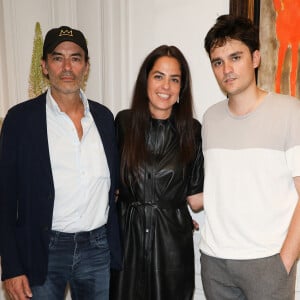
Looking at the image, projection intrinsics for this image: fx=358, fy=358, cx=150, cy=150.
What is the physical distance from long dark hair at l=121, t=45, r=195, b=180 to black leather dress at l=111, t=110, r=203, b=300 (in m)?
0.05

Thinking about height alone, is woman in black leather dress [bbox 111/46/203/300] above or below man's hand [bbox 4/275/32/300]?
above

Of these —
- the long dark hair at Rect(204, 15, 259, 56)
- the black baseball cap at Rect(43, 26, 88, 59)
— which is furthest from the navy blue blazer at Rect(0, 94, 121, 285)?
the long dark hair at Rect(204, 15, 259, 56)

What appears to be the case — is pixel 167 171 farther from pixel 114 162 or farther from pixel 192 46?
pixel 192 46

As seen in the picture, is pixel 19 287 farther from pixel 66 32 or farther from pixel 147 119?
pixel 66 32

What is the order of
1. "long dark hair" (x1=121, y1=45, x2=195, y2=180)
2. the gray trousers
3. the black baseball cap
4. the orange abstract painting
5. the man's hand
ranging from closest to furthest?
the gray trousers
the man's hand
the black baseball cap
"long dark hair" (x1=121, y1=45, x2=195, y2=180)
the orange abstract painting

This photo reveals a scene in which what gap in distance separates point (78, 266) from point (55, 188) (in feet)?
1.49

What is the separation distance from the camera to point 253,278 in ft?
5.65

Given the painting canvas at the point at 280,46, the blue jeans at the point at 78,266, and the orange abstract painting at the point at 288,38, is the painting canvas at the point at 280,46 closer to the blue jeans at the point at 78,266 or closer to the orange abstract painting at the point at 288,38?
the orange abstract painting at the point at 288,38

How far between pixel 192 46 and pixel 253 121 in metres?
1.09

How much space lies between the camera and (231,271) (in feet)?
5.81

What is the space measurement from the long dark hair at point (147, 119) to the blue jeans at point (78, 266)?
0.42m

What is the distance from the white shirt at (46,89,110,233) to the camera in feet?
6.00

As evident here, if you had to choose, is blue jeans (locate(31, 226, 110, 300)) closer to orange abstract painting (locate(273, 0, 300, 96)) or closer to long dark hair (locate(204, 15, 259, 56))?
long dark hair (locate(204, 15, 259, 56))

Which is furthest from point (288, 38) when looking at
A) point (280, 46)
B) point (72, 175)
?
point (72, 175)
